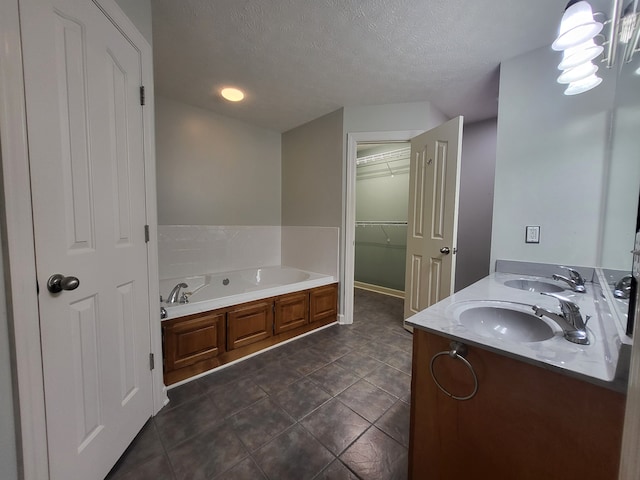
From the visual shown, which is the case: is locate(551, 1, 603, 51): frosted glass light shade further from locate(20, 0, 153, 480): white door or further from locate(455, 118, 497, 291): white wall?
locate(20, 0, 153, 480): white door

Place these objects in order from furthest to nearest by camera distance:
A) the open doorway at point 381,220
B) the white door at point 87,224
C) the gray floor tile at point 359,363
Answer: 1. the open doorway at point 381,220
2. the gray floor tile at point 359,363
3. the white door at point 87,224

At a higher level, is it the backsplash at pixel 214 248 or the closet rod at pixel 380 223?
the closet rod at pixel 380 223

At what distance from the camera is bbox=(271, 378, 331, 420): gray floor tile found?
1443 millimetres

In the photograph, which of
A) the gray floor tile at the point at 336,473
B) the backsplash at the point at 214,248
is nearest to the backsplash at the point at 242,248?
the backsplash at the point at 214,248

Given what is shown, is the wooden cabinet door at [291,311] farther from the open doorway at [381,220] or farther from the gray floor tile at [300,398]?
the open doorway at [381,220]

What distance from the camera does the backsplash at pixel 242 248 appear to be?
2598mm

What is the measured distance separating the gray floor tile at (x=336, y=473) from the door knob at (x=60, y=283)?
4.06 ft

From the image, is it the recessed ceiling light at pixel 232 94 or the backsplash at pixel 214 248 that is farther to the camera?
the backsplash at pixel 214 248

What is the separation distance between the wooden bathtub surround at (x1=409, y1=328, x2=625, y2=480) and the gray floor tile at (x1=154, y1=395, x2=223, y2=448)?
1.09 metres

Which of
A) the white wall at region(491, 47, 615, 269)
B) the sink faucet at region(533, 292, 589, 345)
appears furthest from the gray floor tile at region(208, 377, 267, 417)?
the white wall at region(491, 47, 615, 269)

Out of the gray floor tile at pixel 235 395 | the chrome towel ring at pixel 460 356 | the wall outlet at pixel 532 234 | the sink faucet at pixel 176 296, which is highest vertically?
the wall outlet at pixel 532 234

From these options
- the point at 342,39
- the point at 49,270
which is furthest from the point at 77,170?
the point at 342,39

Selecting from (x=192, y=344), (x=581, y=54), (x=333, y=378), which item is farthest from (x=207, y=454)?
(x=581, y=54)

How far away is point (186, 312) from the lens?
1712mm
